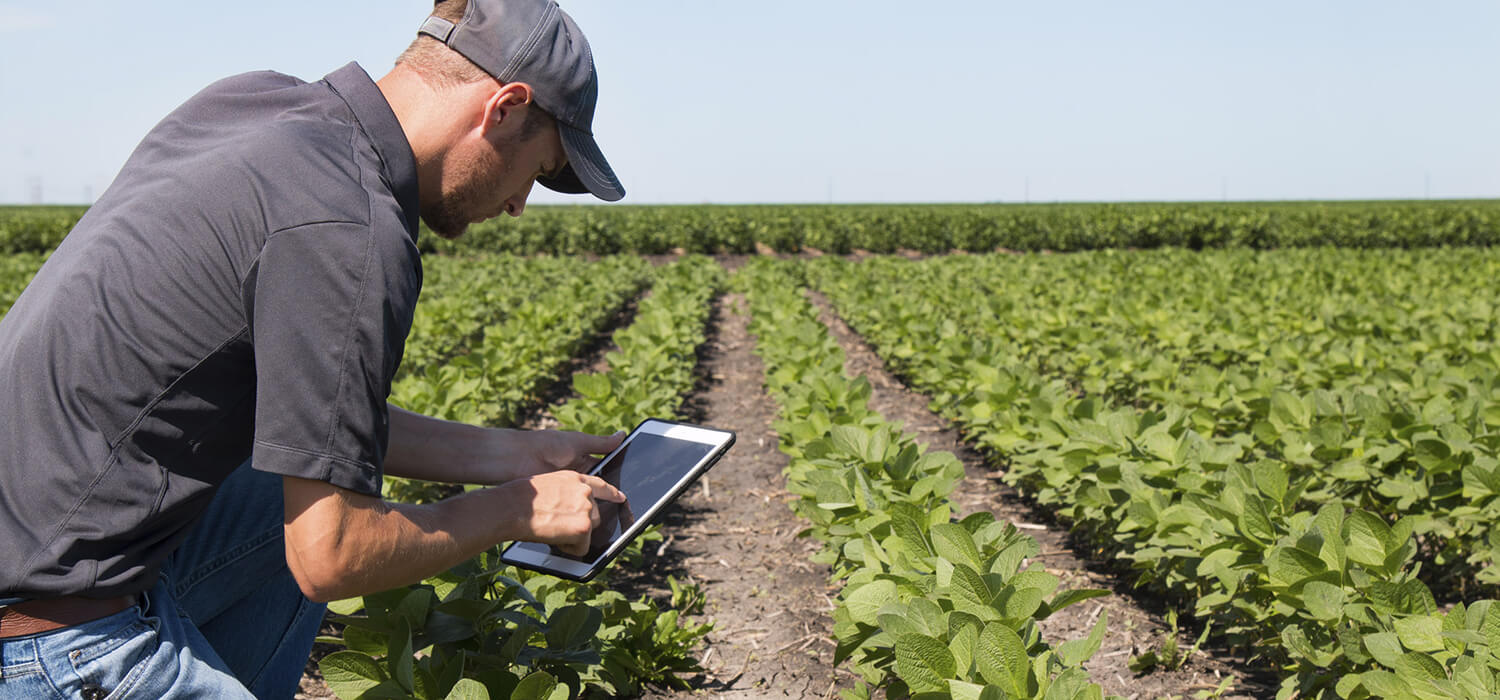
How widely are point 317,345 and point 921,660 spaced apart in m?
1.26

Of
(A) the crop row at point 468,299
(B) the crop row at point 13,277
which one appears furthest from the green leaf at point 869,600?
(B) the crop row at point 13,277

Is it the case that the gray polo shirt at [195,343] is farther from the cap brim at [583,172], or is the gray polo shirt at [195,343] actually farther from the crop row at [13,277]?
the crop row at [13,277]

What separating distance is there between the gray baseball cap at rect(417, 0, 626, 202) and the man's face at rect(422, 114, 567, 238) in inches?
1.5

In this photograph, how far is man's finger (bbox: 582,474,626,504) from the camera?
75.7 inches

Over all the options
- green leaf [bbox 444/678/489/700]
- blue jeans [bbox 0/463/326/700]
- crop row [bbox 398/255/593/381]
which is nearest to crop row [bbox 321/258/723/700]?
green leaf [bbox 444/678/489/700]

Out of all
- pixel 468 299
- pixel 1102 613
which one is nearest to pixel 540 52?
pixel 1102 613

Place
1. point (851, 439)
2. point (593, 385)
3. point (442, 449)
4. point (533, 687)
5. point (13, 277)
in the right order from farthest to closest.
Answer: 1. point (13, 277)
2. point (593, 385)
3. point (851, 439)
4. point (442, 449)
5. point (533, 687)

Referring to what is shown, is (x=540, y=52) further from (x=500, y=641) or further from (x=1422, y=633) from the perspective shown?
(x=1422, y=633)

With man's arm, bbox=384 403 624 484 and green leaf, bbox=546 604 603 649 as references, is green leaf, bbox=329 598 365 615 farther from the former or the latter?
green leaf, bbox=546 604 603 649

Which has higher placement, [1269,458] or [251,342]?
[251,342]

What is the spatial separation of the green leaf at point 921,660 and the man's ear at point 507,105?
1.22 metres

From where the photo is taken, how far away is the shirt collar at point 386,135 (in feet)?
5.33

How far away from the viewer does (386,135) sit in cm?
163

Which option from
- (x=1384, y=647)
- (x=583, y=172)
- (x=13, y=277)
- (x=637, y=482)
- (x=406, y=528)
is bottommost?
(x=1384, y=647)
